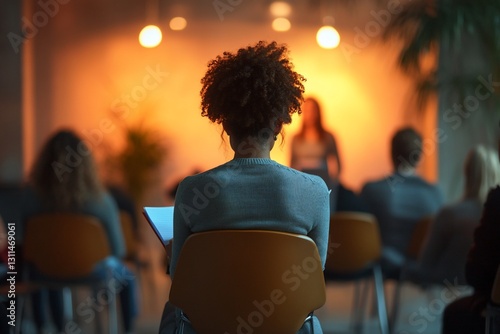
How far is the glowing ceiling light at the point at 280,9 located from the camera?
829 cm

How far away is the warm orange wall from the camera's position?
8.29 m

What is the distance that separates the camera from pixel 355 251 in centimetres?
445

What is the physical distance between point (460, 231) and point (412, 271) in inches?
16.0

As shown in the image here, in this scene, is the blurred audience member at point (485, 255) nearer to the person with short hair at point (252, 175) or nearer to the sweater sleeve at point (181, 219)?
the person with short hair at point (252, 175)

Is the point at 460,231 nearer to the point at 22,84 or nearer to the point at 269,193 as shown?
the point at 269,193

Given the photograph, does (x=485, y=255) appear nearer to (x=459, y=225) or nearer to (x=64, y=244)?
(x=459, y=225)

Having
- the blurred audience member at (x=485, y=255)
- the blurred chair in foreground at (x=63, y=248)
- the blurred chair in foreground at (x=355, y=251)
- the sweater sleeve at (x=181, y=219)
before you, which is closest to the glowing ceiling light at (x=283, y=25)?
the blurred chair in foreground at (x=355, y=251)

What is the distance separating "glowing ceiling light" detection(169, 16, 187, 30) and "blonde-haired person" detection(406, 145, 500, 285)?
4960 mm

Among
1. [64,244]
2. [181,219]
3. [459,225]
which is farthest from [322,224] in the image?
[64,244]

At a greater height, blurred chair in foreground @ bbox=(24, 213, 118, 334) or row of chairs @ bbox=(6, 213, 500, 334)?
row of chairs @ bbox=(6, 213, 500, 334)

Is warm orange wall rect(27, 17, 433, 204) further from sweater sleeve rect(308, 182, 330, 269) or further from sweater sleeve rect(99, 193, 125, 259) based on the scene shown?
sweater sleeve rect(308, 182, 330, 269)

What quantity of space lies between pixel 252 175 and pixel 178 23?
643cm

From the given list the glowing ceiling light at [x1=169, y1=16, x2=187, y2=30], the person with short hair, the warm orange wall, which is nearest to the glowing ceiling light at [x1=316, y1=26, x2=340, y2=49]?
the warm orange wall

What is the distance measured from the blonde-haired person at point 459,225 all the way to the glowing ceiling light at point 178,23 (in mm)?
4960
